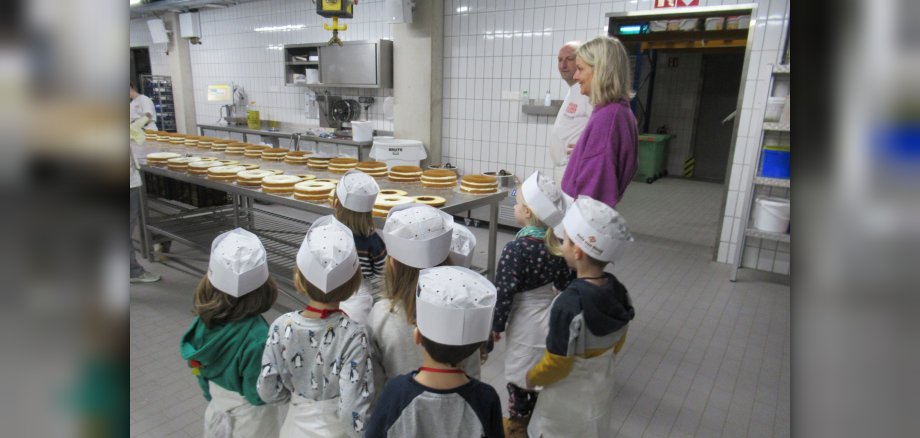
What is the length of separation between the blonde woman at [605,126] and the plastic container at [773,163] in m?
2.29

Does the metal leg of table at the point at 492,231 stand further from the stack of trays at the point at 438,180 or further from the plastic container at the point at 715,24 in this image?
the plastic container at the point at 715,24

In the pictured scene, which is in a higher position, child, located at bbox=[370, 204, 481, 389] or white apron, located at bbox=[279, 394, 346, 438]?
child, located at bbox=[370, 204, 481, 389]

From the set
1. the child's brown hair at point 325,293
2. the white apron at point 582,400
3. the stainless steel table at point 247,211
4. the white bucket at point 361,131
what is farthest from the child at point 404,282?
the white bucket at point 361,131

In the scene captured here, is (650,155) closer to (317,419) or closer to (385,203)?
(385,203)

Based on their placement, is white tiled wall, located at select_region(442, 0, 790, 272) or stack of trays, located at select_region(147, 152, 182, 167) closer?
stack of trays, located at select_region(147, 152, 182, 167)

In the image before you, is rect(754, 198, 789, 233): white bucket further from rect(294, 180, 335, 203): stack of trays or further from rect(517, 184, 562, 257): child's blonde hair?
rect(294, 180, 335, 203): stack of trays

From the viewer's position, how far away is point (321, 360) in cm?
145

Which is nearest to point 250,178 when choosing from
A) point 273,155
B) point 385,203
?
point 273,155

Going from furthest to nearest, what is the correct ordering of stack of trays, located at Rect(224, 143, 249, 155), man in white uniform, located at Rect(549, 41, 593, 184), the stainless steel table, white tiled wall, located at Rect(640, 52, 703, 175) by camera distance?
white tiled wall, located at Rect(640, 52, 703, 175)
stack of trays, located at Rect(224, 143, 249, 155)
the stainless steel table
man in white uniform, located at Rect(549, 41, 593, 184)

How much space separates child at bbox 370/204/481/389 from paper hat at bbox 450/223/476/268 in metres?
0.20

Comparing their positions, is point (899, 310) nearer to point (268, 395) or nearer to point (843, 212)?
point (843, 212)

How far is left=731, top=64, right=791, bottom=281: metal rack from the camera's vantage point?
3688 millimetres

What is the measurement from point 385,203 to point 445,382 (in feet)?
5.28

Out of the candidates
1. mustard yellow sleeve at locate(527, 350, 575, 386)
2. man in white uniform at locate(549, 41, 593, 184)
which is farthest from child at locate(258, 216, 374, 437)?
man in white uniform at locate(549, 41, 593, 184)
